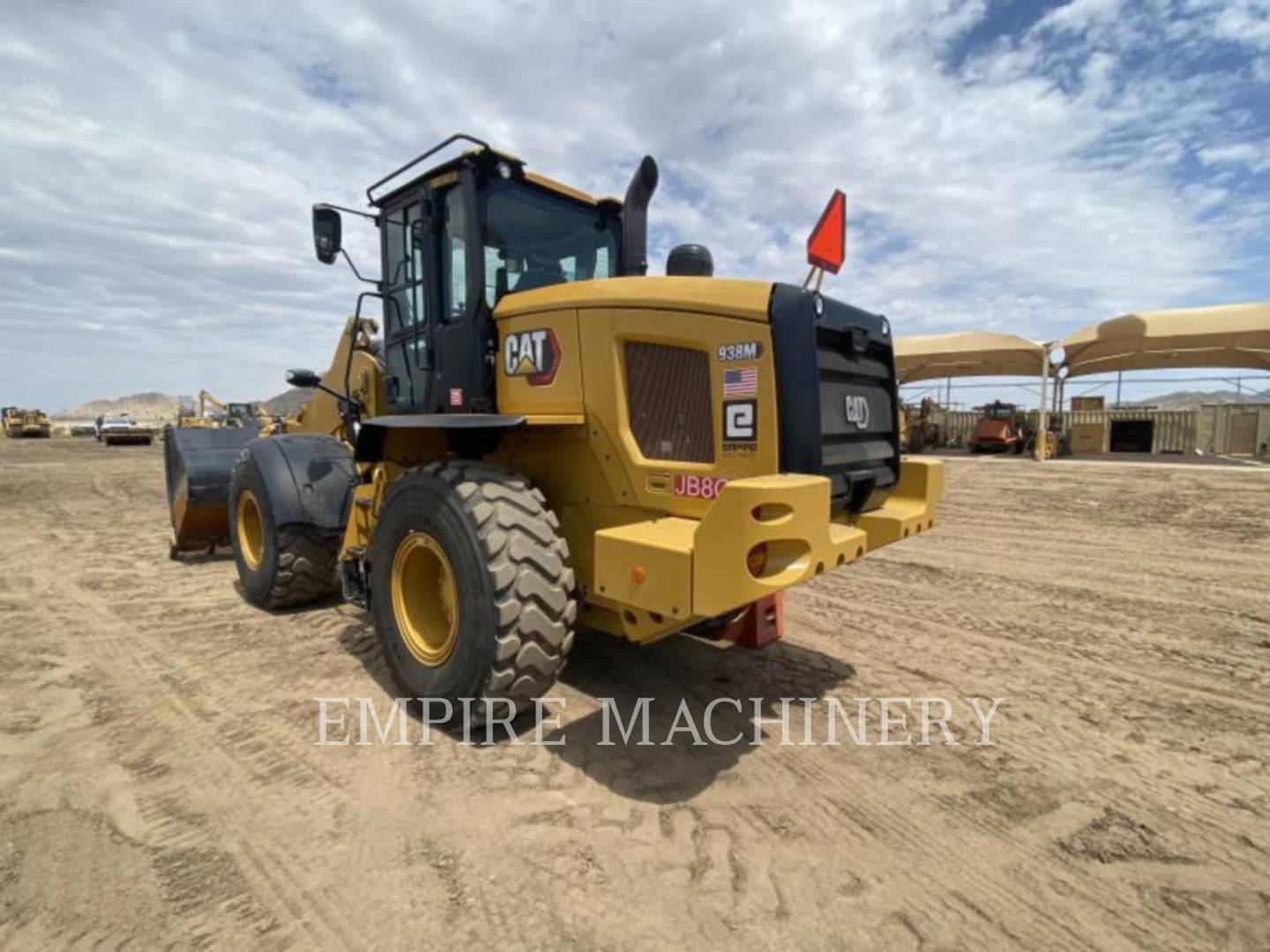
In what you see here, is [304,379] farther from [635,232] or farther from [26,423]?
[26,423]

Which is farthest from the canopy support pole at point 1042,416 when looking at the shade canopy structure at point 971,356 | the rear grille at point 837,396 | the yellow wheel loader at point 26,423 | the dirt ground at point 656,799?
the yellow wheel loader at point 26,423

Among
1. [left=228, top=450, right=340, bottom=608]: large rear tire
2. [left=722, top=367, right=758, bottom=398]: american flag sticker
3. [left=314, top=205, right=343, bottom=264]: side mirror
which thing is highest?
[left=314, top=205, right=343, bottom=264]: side mirror

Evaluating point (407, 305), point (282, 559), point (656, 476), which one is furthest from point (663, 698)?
point (282, 559)

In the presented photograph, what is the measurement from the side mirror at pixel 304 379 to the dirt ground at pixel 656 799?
1684mm

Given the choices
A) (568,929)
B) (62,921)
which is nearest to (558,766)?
(568,929)

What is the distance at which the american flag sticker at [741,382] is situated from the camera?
2836 millimetres

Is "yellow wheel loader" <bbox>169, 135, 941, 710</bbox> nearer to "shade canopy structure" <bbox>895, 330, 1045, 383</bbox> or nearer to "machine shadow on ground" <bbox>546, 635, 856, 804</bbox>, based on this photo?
"machine shadow on ground" <bbox>546, 635, 856, 804</bbox>

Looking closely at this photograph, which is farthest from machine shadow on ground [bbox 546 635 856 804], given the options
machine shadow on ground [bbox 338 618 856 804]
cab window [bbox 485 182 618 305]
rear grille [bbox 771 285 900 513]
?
cab window [bbox 485 182 618 305]

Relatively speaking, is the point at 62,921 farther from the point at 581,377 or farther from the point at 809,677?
the point at 809,677

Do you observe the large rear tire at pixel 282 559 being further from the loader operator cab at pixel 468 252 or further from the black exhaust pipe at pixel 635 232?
the black exhaust pipe at pixel 635 232

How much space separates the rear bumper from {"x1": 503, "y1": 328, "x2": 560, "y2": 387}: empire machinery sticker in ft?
3.55

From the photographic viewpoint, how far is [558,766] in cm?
291

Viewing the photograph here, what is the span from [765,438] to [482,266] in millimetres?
2000

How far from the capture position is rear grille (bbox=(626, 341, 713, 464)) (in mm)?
3006
